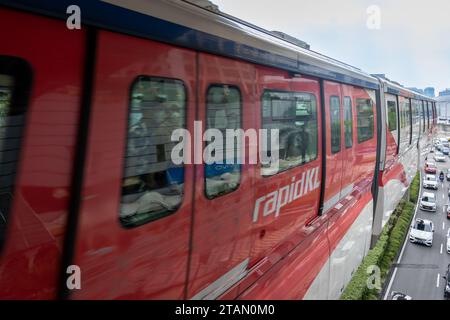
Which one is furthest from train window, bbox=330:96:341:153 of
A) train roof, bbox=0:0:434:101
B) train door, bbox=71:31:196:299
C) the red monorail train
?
train door, bbox=71:31:196:299

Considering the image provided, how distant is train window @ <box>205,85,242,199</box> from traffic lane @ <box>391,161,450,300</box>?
1099 cm

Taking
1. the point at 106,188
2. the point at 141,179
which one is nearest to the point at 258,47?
the point at 141,179

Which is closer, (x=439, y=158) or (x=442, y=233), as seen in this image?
(x=442, y=233)

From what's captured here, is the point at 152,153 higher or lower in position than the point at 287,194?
higher

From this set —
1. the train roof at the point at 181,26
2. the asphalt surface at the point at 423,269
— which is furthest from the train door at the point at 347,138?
the asphalt surface at the point at 423,269

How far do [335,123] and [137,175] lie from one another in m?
3.12

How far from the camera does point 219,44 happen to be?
7.11ft

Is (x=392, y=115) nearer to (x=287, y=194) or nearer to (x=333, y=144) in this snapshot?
(x=333, y=144)

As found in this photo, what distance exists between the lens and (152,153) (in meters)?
1.80

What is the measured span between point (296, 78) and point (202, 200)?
68.5 inches

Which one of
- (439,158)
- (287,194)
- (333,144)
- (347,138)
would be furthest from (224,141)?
(439,158)

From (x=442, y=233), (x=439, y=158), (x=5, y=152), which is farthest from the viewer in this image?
(x=439, y=158)

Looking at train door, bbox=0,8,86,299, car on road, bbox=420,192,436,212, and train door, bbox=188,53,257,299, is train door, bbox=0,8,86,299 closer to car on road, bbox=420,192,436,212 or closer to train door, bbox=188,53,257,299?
train door, bbox=188,53,257,299

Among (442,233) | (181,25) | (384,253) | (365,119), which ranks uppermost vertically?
(181,25)
